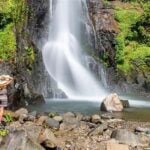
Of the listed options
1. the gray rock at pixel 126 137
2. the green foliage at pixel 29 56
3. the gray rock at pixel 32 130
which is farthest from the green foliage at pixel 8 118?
the green foliage at pixel 29 56

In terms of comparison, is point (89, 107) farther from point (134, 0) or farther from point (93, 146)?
point (134, 0)

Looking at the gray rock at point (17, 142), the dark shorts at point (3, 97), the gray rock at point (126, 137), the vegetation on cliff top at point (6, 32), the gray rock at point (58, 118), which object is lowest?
the gray rock at point (126, 137)

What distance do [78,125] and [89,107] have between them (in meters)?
6.32

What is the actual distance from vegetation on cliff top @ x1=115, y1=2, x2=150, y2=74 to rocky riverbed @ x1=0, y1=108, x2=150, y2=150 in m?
15.4

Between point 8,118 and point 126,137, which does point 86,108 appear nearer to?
point 8,118

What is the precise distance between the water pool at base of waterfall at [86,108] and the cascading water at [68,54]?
294 centimetres

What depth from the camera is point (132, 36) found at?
3622 centimetres

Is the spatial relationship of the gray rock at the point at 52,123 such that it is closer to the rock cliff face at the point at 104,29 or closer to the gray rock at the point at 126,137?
the gray rock at the point at 126,137

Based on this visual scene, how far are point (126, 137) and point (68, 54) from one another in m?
18.4

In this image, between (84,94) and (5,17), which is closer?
(5,17)

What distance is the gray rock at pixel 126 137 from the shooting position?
1401 cm

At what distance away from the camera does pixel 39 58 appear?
28.2 meters

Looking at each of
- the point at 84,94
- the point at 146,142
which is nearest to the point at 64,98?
the point at 84,94

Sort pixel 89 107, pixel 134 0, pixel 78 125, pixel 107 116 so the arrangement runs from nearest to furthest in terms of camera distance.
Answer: pixel 78 125
pixel 107 116
pixel 89 107
pixel 134 0
